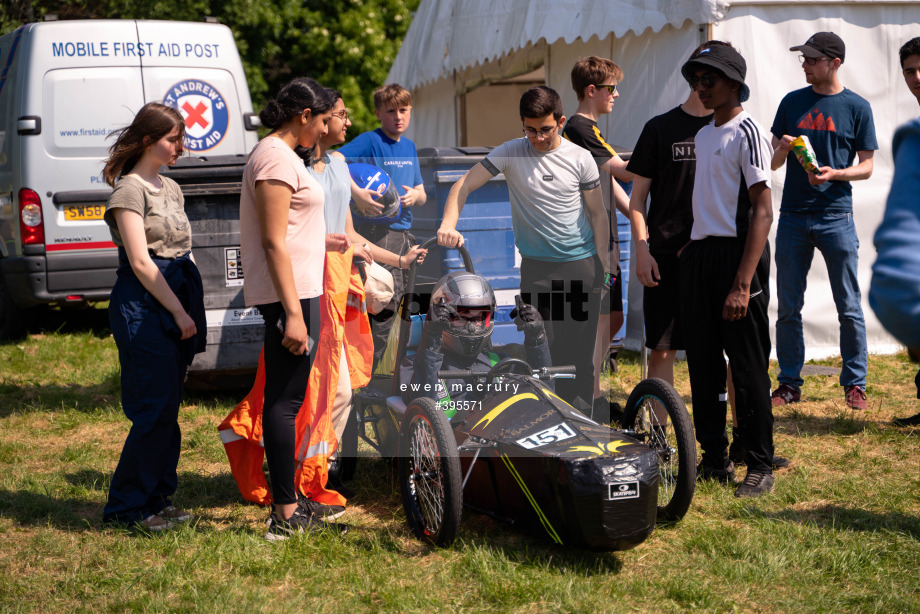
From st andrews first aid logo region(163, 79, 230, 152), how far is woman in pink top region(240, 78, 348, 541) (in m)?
5.29

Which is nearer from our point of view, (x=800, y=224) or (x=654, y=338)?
(x=654, y=338)

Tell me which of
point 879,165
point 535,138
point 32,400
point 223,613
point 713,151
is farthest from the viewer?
point 879,165

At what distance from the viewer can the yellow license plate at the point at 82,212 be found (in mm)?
8703

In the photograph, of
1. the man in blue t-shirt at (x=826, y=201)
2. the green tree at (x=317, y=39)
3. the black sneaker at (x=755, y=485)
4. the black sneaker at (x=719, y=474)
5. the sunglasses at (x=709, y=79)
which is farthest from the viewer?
the green tree at (x=317, y=39)

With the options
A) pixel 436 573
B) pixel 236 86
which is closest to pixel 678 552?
pixel 436 573

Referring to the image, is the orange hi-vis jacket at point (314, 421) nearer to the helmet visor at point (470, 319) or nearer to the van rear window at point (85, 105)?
the helmet visor at point (470, 319)

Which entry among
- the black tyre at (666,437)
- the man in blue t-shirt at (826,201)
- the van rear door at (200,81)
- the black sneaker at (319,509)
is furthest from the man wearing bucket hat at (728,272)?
the van rear door at (200,81)

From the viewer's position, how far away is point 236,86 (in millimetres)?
9148

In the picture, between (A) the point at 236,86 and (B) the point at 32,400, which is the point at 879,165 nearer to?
(A) the point at 236,86

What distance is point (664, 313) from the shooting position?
5.30m

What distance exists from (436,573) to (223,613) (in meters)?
0.88

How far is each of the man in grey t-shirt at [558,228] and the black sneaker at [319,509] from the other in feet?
4.85

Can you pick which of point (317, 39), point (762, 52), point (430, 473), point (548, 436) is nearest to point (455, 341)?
point (430, 473)

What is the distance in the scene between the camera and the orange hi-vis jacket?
451 cm
